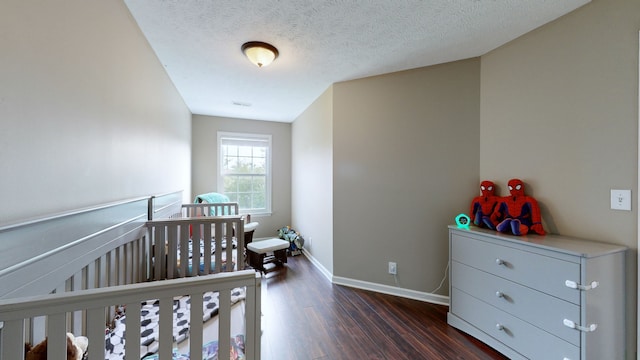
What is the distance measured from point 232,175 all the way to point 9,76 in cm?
364

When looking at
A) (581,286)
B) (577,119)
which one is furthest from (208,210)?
(577,119)

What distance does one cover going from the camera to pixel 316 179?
3281 mm

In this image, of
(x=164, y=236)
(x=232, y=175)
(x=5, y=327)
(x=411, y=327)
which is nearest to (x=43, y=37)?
(x=5, y=327)

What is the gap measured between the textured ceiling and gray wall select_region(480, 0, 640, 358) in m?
0.20

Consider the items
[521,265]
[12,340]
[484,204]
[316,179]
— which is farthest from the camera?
[316,179]

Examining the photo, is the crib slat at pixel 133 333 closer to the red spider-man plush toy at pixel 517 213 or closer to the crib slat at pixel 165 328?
the crib slat at pixel 165 328

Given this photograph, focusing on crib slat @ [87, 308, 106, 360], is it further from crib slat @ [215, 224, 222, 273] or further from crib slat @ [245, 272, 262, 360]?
crib slat @ [215, 224, 222, 273]

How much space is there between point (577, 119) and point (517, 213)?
2.33ft

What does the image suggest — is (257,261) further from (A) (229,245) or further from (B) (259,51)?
(B) (259,51)

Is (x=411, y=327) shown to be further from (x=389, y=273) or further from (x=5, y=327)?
(x=5, y=327)

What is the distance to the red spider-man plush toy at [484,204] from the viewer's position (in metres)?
1.88

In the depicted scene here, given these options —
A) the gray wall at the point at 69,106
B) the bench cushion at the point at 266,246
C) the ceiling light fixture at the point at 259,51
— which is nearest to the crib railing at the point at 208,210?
the bench cushion at the point at 266,246

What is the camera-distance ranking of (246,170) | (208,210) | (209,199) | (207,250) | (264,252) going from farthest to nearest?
(246,170), (209,199), (208,210), (264,252), (207,250)

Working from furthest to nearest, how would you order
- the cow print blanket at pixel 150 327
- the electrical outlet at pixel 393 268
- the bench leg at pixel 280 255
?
the bench leg at pixel 280 255
the electrical outlet at pixel 393 268
the cow print blanket at pixel 150 327
